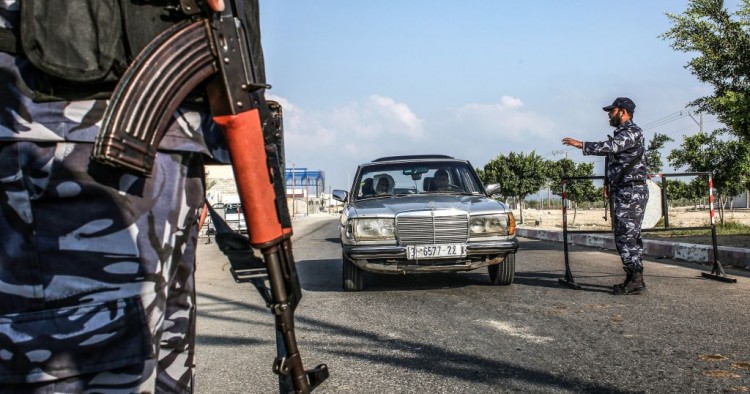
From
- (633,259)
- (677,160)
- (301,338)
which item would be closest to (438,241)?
(633,259)

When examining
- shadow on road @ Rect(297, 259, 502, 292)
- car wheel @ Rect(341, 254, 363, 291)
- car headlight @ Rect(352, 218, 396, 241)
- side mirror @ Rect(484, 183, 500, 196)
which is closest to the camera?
car headlight @ Rect(352, 218, 396, 241)

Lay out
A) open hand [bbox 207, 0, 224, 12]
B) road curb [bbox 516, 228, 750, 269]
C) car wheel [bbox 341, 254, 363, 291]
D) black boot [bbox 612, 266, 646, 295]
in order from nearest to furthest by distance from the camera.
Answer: open hand [bbox 207, 0, 224, 12] < black boot [bbox 612, 266, 646, 295] < car wheel [bbox 341, 254, 363, 291] < road curb [bbox 516, 228, 750, 269]

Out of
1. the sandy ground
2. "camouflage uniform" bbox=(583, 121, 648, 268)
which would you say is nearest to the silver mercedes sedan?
"camouflage uniform" bbox=(583, 121, 648, 268)

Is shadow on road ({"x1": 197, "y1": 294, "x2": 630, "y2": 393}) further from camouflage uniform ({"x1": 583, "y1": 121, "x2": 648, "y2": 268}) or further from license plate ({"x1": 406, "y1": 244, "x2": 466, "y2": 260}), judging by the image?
camouflage uniform ({"x1": 583, "y1": 121, "x2": 648, "y2": 268})

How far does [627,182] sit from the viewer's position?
6.79 metres

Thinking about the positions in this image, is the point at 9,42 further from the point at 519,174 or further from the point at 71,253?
the point at 519,174

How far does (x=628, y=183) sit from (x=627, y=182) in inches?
0.7

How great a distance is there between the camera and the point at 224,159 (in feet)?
5.09

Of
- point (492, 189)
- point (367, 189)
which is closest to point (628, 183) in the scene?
point (492, 189)

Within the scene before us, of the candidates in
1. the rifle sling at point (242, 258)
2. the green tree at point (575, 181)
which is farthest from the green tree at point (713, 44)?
the green tree at point (575, 181)

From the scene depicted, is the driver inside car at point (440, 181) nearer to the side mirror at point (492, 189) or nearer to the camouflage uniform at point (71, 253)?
the side mirror at point (492, 189)

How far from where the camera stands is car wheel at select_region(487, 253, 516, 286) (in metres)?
7.26

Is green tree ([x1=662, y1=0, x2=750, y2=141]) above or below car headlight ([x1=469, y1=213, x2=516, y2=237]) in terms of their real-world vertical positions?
above

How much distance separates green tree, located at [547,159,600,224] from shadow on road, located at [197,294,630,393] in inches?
1425
